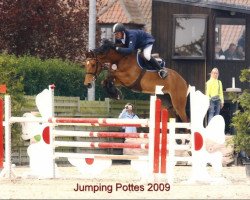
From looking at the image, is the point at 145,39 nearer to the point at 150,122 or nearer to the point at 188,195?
the point at 150,122

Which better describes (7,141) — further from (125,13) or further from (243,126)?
(125,13)

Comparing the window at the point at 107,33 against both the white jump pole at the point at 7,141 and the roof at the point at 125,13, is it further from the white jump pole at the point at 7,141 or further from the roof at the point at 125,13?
the white jump pole at the point at 7,141

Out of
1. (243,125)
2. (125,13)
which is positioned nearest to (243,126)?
(243,125)

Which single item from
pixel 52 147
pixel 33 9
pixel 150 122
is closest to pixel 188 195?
pixel 150 122

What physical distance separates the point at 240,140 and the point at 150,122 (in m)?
2.27

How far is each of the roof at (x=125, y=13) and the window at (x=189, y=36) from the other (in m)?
5.62

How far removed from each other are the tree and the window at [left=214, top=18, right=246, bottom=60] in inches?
140

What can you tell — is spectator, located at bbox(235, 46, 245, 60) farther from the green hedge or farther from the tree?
the green hedge

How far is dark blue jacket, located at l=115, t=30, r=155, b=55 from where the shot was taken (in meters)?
21.8

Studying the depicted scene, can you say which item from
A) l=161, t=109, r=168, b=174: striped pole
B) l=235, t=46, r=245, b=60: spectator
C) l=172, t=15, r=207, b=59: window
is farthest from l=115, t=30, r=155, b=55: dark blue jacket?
l=235, t=46, r=245, b=60: spectator

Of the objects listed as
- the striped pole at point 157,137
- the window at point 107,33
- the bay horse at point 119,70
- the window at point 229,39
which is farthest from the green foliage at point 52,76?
the striped pole at point 157,137

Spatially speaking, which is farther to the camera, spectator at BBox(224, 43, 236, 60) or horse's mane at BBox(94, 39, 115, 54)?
spectator at BBox(224, 43, 236, 60)

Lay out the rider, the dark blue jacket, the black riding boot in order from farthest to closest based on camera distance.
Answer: the black riding boot → the dark blue jacket → the rider

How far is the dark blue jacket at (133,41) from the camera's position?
21.8 m
